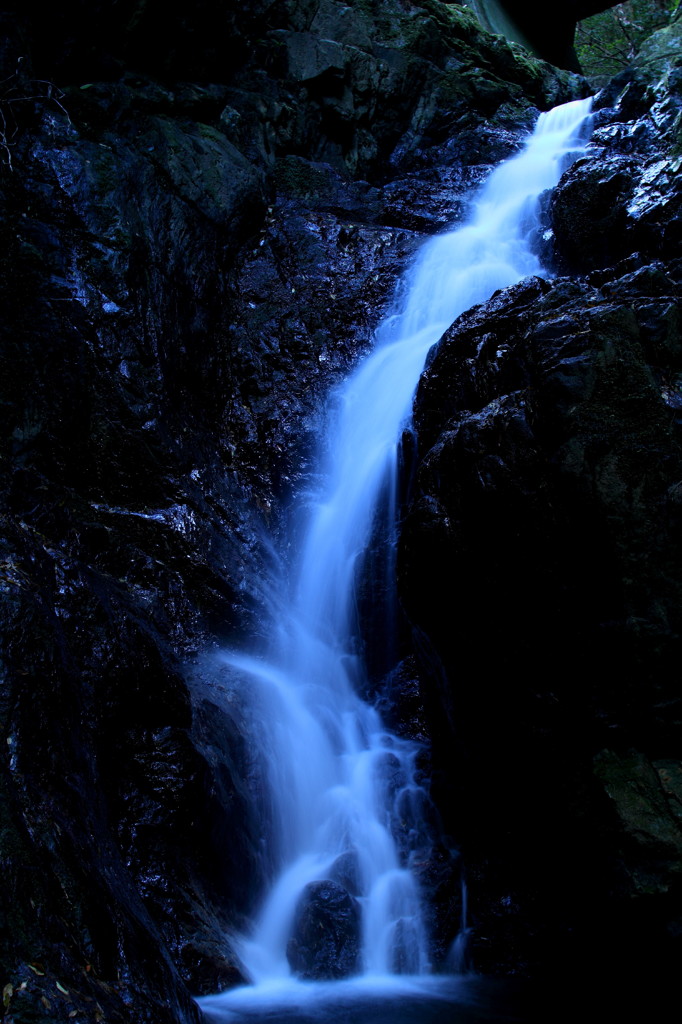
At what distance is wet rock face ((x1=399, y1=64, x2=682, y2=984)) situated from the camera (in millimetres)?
5016

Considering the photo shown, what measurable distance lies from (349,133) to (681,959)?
1419 centimetres

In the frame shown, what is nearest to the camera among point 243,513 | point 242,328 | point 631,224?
point 243,513

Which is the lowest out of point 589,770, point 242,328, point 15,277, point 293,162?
point 589,770

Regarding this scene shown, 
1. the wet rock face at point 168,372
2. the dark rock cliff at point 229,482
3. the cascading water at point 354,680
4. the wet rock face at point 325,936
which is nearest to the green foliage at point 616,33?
the wet rock face at point 168,372

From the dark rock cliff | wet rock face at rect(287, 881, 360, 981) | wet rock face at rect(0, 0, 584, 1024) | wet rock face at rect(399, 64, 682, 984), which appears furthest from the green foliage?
wet rock face at rect(287, 881, 360, 981)

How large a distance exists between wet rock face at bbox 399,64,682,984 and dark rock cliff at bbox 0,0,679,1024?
0.09 feet

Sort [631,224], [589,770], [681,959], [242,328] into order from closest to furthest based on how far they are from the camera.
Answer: [681,959]
[589,770]
[631,224]
[242,328]

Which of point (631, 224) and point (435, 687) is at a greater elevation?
point (631, 224)

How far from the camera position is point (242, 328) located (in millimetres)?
10586

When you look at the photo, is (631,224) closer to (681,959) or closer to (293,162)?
(293,162)

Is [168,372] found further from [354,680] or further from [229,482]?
[354,680]

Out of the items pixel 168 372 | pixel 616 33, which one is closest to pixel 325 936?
pixel 168 372

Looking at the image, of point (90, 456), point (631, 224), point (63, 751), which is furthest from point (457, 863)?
point (631, 224)

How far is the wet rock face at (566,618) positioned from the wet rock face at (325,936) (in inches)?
41.7
